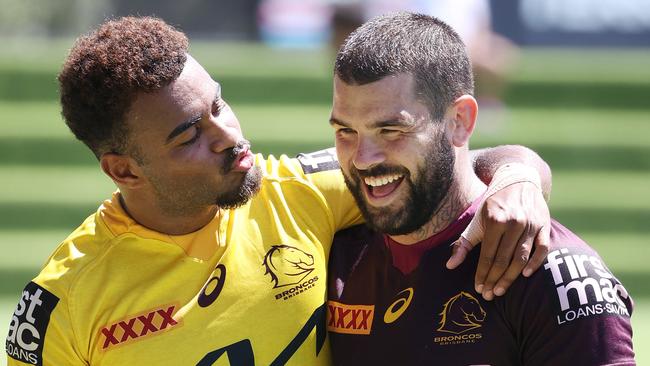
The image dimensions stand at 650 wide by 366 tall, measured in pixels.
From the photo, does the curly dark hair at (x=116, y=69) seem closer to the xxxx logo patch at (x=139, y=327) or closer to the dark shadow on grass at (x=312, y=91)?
the xxxx logo patch at (x=139, y=327)

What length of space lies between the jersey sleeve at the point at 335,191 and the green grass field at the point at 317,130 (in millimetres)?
3794

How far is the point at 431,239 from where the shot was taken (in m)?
2.46

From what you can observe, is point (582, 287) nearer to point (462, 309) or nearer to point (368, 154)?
point (462, 309)

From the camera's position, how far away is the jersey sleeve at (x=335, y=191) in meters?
2.75

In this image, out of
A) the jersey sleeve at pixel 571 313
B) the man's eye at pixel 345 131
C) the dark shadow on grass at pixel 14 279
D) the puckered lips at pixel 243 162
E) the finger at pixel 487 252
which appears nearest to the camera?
the jersey sleeve at pixel 571 313

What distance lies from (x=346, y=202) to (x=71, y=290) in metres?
0.76

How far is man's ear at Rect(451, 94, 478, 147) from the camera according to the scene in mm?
2396

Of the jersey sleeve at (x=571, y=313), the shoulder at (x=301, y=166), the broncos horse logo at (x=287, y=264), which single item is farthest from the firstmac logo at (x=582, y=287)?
the shoulder at (x=301, y=166)

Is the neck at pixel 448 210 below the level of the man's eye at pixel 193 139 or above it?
below

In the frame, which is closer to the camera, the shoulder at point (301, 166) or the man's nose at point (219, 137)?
the man's nose at point (219, 137)

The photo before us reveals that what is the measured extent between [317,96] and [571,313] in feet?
16.2

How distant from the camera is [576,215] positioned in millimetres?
6570

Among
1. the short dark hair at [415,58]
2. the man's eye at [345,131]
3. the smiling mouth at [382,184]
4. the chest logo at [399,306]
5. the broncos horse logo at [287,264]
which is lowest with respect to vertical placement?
the chest logo at [399,306]

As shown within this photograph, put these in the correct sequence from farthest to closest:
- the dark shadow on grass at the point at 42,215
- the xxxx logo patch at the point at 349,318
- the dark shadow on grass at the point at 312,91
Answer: the dark shadow on grass at the point at 312,91 < the dark shadow on grass at the point at 42,215 < the xxxx logo patch at the point at 349,318
